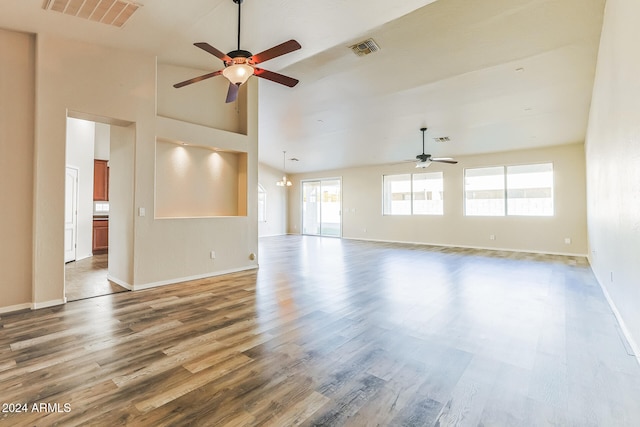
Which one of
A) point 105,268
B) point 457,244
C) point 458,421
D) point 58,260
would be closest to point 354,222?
point 457,244

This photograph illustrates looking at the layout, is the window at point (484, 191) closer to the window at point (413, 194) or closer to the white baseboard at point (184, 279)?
the window at point (413, 194)

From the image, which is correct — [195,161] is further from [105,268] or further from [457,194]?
[457,194]

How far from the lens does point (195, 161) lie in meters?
5.10

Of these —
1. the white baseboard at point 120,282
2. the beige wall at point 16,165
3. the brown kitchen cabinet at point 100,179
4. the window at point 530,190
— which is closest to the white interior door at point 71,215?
the brown kitchen cabinet at point 100,179

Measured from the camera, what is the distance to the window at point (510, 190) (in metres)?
7.95

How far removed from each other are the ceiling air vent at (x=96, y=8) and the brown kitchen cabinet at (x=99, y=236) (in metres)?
6.18

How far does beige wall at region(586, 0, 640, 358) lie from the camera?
83.1 inches

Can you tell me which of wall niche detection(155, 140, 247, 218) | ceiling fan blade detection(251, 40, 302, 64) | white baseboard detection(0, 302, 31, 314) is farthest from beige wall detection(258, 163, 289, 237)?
ceiling fan blade detection(251, 40, 302, 64)

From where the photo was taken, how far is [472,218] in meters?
8.98

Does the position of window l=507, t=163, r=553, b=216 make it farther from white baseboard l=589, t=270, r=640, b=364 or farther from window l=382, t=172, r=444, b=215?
white baseboard l=589, t=270, r=640, b=364

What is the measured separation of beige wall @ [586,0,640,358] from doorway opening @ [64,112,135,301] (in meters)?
5.32

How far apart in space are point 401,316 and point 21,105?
16.0 ft

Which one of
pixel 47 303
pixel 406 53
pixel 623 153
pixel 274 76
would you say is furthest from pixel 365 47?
pixel 47 303

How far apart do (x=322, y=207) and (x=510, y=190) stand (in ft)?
22.4
